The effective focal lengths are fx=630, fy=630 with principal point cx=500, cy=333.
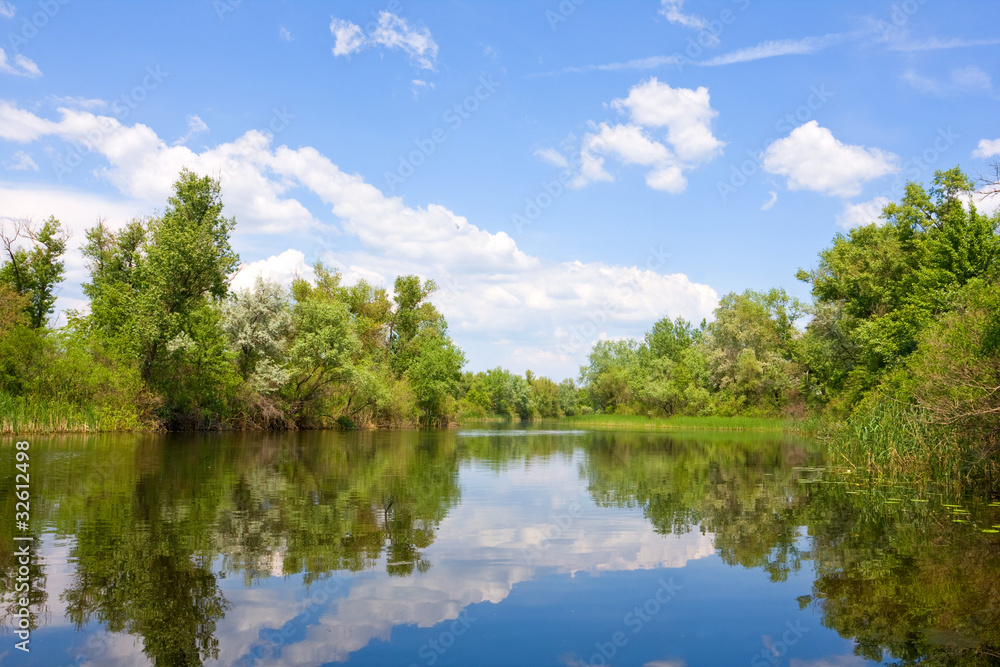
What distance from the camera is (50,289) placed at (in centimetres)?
4997

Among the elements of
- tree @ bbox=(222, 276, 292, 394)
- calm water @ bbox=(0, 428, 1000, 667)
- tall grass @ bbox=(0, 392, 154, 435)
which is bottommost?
calm water @ bbox=(0, 428, 1000, 667)

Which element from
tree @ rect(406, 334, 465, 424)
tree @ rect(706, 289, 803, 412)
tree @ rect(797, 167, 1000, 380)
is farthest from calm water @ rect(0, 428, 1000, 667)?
tree @ rect(706, 289, 803, 412)

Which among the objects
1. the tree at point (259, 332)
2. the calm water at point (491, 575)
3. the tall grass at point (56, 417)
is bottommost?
the calm water at point (491, 575)

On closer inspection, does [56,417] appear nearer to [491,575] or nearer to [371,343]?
[491,575]

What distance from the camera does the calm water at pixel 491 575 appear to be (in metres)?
6.55

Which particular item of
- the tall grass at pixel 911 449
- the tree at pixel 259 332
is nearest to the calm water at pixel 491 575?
the tall grass at pixel 911 449

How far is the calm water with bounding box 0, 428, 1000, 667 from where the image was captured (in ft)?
21.5

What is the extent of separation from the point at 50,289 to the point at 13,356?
64.7ft

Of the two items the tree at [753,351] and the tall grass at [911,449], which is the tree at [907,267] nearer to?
the tall grass at [911,449]

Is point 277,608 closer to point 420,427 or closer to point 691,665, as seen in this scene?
point 691,665

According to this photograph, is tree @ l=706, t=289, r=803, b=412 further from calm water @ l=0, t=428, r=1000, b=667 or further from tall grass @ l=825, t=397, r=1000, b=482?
calm water @ l=0, t=428, r=1000, b=667

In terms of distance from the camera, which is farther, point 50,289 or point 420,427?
point 420,427

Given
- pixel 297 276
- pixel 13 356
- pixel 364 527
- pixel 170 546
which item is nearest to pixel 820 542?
pixel 364 527

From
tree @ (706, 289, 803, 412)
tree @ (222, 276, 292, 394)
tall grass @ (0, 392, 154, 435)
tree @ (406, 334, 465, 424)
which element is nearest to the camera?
tall grass @ (0, 392, 154, 435)
